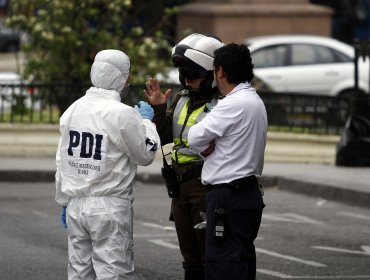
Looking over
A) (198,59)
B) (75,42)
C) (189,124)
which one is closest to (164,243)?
(189,124)

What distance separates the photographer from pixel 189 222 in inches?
322

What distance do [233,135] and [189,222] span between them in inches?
35.3

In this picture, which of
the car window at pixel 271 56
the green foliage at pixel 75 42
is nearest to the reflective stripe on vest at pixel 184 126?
the green foliage at pixel 75 42

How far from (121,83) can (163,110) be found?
0.48m

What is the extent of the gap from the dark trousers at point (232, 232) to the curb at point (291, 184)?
7785 millimetres

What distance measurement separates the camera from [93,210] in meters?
7.49

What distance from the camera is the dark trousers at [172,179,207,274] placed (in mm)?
8094

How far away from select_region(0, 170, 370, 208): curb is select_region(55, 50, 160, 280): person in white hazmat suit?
7948mm

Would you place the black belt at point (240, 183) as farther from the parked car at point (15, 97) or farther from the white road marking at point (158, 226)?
the parked car at point (15, 97)

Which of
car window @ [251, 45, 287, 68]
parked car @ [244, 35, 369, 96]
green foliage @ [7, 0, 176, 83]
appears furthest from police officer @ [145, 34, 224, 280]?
car window @ [251, 45, 287, 68]

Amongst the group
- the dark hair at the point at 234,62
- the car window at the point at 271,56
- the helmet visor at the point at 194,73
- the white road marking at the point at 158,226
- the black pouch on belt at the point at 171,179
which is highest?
the dark hair at the point at 234,62

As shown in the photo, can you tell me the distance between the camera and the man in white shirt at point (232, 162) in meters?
7.46

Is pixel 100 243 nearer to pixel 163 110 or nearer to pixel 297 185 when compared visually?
pixel 163 110

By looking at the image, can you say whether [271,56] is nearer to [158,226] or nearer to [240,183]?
[158,226]
